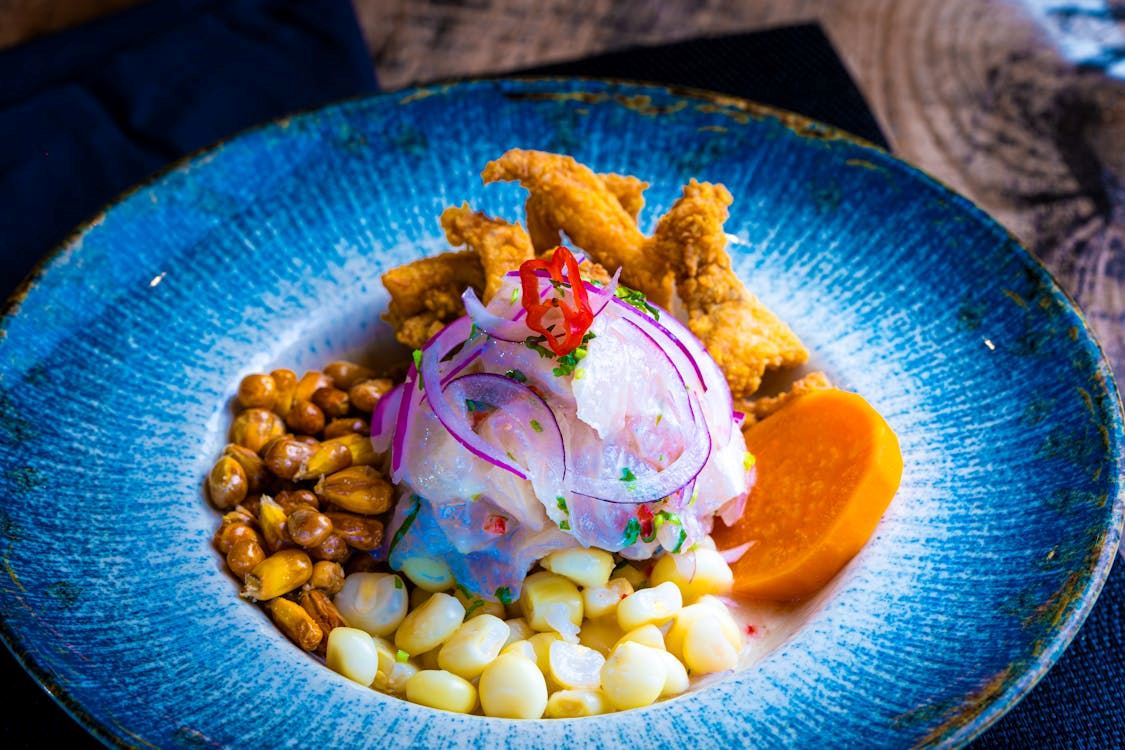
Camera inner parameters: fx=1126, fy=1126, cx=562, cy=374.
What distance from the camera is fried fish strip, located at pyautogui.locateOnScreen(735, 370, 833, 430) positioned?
2891 mm

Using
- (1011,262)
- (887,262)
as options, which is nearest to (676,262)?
(887,262)

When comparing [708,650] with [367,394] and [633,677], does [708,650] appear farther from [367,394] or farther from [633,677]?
[367,394]

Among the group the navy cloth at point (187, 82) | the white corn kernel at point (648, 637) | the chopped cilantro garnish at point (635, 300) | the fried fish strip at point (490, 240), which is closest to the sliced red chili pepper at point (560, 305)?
the chopped cilantro garnish at point (635, 300)

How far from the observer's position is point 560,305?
249 cm

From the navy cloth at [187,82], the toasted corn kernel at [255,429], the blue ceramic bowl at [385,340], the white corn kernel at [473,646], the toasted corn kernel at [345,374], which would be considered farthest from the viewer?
the navy cloth at [187,82]

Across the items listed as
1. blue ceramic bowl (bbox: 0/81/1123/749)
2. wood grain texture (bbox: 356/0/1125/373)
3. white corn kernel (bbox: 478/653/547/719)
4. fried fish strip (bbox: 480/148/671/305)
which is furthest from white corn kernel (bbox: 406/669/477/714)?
wood grain texture (bbox: 356/0/1125/373)

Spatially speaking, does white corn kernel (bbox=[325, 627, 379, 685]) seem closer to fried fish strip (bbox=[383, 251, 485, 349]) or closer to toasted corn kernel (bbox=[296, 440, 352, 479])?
toasted corn kernel (bbox=[296, 440, 352, 479])

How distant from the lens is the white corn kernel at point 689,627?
2525 millimetres

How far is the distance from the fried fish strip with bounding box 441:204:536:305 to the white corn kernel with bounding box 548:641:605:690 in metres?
0.91

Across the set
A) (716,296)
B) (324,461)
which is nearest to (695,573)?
(716,296)

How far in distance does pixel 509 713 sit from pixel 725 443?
0.84m

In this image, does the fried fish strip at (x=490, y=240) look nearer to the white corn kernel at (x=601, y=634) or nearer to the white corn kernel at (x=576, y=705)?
the white corn kernel at (x=601, y=634)

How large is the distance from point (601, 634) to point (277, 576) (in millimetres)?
752

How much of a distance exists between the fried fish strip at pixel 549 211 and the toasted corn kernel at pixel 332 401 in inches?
26.4
